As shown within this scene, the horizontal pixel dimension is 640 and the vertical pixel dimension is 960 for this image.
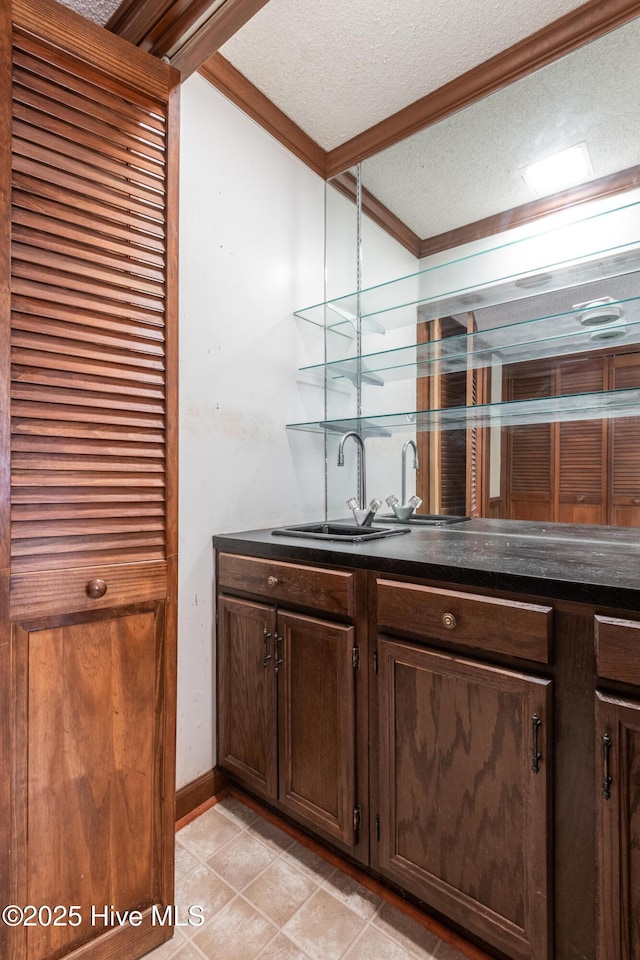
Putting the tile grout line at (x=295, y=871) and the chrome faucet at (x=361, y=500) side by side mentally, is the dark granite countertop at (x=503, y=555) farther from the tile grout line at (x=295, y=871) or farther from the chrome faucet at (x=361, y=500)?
the tile grout line at (x=295, y=871)

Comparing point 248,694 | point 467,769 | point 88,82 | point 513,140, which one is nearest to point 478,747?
point 467,769

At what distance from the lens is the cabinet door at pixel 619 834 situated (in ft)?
2.85

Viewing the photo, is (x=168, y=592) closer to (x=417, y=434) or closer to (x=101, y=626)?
A: (x=101, y=626)

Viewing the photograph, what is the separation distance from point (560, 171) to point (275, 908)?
262 cm

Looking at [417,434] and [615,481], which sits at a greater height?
[417,434]

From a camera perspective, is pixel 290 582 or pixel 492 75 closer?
pixel 290 582

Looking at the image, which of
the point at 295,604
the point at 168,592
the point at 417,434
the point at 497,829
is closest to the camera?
the point at 497,829

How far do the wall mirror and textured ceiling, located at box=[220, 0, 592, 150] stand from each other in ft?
0.58

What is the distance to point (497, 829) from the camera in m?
1.04

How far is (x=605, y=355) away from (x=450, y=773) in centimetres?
142

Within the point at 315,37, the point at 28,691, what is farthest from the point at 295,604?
the point at 315,37

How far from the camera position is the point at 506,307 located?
1.89 metres

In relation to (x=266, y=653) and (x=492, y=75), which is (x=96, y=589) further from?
(x=492, y=75)

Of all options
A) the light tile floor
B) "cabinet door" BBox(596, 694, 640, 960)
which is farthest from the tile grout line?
"cabinet door" BBox(596, 694, 640, 960)
